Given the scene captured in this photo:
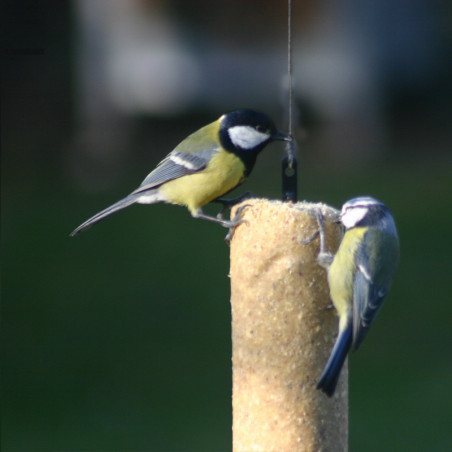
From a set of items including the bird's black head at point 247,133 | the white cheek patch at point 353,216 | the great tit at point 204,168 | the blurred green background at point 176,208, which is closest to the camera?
the white cheek patch at point 353,216

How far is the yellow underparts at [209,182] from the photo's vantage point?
8.98 feet

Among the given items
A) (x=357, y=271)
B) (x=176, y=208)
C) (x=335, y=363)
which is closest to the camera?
(x=335, y=363)

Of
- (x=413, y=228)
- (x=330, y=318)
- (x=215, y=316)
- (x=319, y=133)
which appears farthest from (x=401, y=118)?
(x=330, y=318)

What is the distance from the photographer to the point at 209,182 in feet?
9.04

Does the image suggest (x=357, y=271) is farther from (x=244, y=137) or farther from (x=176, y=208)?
(x=176, y=208)

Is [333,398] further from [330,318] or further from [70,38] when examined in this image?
[70,38]

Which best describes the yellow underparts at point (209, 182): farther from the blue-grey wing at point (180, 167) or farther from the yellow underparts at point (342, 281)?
the yellow underparts at point (342, 281)

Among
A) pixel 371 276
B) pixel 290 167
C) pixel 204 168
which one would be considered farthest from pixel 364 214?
pixel 204 168

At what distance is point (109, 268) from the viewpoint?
7242 mm

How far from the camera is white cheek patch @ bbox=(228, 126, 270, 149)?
8.69ft

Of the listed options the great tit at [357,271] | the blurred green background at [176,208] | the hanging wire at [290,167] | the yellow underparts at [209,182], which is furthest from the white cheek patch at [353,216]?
the blurred green background at [176,208]

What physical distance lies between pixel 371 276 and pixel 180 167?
666mm

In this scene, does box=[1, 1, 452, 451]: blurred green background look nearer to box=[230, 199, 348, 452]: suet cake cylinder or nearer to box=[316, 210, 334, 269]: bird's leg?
box=[230, 199, 348, 452]: suet cake cylinder

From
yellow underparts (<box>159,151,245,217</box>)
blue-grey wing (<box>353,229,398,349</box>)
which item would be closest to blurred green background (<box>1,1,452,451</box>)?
yellow underparts (<box>159,151,245,217</box>)
